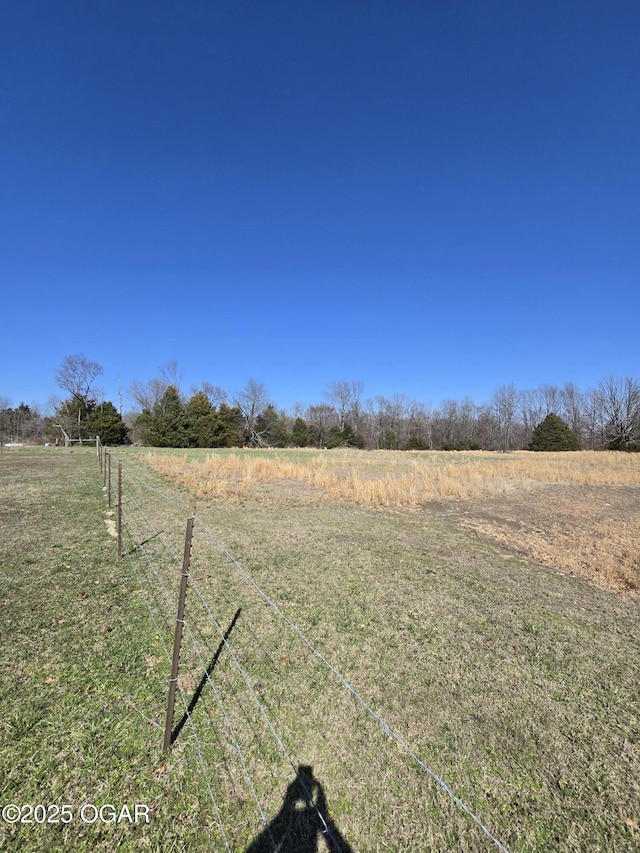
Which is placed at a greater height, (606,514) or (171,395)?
(171,395)

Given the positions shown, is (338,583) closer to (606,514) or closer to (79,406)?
(606,514)

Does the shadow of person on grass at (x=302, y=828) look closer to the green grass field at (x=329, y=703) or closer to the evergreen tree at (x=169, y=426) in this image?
the green grass field at (x=329, y=703)

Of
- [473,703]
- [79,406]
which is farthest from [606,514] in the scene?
[79,406]

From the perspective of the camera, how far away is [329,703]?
2.86 metres

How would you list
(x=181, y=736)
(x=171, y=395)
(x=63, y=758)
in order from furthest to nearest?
(x=171, y=395) < (x=181, y=736) < (x=63, y=758)

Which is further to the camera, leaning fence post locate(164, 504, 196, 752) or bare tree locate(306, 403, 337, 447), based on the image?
bare tree locate(306, 403, 337, 447)

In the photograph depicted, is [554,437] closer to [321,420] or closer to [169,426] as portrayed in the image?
[321,420]

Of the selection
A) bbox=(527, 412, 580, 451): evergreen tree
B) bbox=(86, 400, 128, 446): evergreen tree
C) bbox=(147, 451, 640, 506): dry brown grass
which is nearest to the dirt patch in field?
bbox=(147, 451, 640, 506): dry brown grass

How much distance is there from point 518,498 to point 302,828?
45.1 ft

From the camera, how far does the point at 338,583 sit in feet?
17.1

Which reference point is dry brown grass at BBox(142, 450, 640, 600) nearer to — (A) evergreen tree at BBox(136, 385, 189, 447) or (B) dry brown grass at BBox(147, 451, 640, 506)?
(B) dry brown grass at BBox(147, 451, 640, 506)

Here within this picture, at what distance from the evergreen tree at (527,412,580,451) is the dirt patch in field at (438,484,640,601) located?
3606 cm

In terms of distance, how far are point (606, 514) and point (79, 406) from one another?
4842 centimetres

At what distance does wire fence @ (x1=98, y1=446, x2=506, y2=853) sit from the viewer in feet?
6.33
